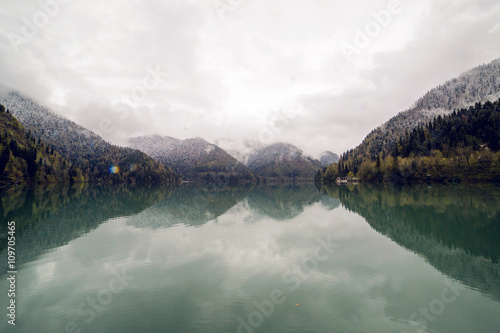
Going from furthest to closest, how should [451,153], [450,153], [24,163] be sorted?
[450,153] < [451,153] < [24,163]

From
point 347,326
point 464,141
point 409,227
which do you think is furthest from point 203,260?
point 464,141

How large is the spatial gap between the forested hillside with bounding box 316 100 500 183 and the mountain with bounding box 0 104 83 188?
22599cm

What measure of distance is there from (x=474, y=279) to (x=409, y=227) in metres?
19.7

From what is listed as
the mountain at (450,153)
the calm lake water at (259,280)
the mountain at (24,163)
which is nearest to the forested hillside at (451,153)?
the mountain at (450,153)

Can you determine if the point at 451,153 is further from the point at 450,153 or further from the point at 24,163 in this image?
the point at 24,163

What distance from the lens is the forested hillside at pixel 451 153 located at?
133000 mm

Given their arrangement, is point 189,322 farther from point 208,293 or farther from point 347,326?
point 347,326

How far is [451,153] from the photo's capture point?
5969 inches

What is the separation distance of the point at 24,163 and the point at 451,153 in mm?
256289

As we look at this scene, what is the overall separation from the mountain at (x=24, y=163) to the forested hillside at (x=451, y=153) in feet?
741

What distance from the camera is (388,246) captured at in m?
27.2

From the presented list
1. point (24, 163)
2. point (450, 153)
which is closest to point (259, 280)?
point (24, 163)

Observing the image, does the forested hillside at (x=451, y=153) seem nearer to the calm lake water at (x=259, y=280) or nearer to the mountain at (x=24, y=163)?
the calm lake water at (x=259, y=280)

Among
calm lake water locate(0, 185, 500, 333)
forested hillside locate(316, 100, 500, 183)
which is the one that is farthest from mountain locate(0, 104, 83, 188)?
forested hillside locate(316, 100, 500, 183)
